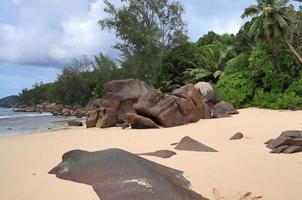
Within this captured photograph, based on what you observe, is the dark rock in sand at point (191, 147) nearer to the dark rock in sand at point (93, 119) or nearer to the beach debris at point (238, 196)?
the beach debris at point (238, 196)

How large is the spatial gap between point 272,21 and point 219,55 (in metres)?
10.2

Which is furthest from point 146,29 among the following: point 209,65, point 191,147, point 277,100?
point 191,147

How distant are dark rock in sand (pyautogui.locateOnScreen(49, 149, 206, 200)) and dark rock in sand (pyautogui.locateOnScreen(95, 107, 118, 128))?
11.7 metres

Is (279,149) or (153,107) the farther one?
(153,107)

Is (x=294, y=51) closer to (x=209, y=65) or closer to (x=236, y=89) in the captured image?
(x=236, y=89)

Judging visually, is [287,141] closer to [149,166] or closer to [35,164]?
[149,166]

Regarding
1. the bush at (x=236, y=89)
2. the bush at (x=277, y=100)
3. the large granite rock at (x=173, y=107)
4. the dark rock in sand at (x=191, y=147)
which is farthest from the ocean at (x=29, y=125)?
the dark rock in sand at (x=191, y=147)

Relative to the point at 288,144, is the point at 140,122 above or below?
above

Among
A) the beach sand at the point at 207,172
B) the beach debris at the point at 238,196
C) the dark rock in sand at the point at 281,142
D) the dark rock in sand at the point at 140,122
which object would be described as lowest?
Result: the beach debris at the point at 238,196

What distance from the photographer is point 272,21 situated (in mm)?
27047

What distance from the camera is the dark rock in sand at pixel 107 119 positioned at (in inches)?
723

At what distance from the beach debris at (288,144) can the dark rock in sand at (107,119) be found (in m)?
10.9

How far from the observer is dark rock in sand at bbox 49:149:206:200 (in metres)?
5.02

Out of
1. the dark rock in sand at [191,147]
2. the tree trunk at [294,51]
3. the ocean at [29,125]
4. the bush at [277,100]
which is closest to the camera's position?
the dark rock in sand at [191,147]
